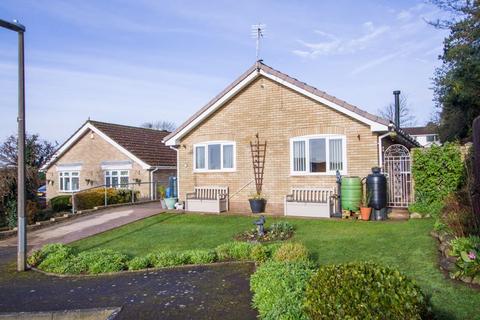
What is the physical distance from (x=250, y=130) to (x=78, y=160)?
16585 millimetres

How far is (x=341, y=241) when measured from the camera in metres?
9.41

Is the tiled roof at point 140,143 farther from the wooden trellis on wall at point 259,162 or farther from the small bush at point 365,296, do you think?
the small bush at point 365,296

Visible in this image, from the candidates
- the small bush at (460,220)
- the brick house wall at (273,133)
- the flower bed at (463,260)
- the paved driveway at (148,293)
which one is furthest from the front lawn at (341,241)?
the brick house wall at (273,133)

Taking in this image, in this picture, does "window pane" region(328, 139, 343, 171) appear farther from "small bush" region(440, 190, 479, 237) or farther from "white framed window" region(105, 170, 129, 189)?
"white framed window" region(105, 170, 129, 189)

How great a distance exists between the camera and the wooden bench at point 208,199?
53.1ft

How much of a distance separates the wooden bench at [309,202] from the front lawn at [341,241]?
3.02 feet

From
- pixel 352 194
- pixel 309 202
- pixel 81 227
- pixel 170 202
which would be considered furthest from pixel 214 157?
pixel 352 194

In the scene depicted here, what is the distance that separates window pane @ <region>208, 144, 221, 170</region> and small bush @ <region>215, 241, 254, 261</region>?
8.51 meters

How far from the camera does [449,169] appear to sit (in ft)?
40.9

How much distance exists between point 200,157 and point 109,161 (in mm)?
11222

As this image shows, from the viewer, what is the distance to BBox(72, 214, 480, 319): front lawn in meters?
5.45

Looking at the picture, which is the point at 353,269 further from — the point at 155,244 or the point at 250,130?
the point at 250,130

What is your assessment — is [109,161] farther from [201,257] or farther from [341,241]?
[341,241]

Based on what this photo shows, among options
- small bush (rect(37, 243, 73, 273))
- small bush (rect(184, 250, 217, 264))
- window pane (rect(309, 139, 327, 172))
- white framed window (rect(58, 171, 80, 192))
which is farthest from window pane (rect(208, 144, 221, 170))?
white framed window (rect(58, 171, 80, 192))
